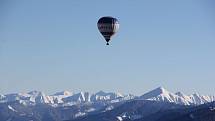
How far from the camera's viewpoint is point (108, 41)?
11794 cm

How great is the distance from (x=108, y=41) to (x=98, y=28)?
554 cm

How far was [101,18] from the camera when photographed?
12419 centimetres

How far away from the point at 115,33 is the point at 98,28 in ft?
10.4

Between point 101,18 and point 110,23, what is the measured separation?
8.24ft

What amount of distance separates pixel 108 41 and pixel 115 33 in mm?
5044

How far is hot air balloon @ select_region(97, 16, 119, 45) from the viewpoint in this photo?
12044 centimetres

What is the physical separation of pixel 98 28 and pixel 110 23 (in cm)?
234

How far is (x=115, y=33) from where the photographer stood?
402ft

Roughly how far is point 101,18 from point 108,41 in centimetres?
773

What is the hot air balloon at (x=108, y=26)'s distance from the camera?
120 m

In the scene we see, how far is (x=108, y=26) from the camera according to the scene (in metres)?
122

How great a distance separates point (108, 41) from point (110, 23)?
573cm

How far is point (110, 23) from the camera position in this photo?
122562 millimetres
